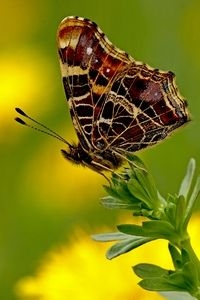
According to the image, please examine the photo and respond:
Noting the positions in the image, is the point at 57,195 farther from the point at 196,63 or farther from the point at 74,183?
the point at 196,63

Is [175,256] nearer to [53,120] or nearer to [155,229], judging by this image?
[155,229]

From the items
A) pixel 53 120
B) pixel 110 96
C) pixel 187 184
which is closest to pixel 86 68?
pixel 110 96

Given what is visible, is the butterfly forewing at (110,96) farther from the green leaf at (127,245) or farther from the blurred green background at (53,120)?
the blurred green background at (53,120)

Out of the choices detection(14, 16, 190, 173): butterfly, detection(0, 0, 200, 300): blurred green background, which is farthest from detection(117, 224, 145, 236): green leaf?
detection(0, 0, 200, 300): blurred green background

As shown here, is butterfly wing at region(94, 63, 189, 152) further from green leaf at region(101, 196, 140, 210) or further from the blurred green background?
the blurred green background

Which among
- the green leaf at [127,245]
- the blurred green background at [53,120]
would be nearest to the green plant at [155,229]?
the green leaf at [127,245]

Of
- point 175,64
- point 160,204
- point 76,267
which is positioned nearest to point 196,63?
point 175,64
